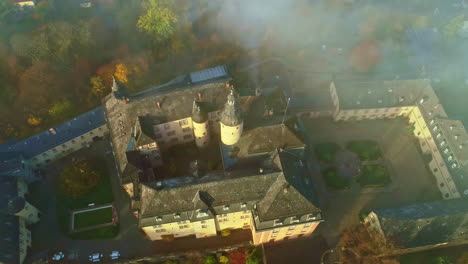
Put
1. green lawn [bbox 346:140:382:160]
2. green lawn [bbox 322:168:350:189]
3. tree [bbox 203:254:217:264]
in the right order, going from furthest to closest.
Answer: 1. green lawn [bbox 346:140:382:160]
2. green lawn [bbox 322:168:350:189]
3. tree [bbox 203:254:217:264]

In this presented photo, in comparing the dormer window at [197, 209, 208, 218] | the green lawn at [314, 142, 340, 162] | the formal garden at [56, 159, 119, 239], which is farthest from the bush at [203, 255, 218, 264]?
the green lawn at [314, 142, 340, 162]

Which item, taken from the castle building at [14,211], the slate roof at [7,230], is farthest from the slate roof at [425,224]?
the castle building at [14,211]

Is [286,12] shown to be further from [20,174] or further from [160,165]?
[20,174]

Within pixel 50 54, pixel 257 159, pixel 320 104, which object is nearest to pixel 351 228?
pixel 257 159

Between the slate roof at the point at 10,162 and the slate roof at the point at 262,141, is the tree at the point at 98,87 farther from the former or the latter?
the slate roof at the point at 262,141

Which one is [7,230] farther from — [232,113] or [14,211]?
[232,113]

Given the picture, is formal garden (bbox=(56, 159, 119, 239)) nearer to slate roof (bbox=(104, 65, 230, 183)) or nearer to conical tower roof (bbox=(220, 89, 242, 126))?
slate roof (bbox=(104, 65, 230, 183))

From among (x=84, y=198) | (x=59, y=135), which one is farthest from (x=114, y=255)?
(x=59, y=135)
